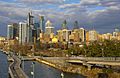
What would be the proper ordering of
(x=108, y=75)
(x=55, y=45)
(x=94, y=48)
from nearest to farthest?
(x=108, y=75) → (x=94, y=48) → (x=55, y=45)

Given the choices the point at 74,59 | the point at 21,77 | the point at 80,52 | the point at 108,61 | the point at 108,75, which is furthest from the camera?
the point at 80,52

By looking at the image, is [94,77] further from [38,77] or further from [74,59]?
[74,59]

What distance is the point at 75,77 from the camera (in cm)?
5750

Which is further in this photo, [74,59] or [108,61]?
[74,59]

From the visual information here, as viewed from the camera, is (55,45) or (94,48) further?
(55,45)

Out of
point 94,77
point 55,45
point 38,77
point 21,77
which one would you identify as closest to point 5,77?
point 38,77

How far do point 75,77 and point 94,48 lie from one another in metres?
28.3

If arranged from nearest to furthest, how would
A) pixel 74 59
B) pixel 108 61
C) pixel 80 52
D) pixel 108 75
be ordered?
pixel 108 75 < pixel 108 61 < pixel 74 59 < pixel 80 52

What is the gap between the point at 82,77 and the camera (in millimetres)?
57156

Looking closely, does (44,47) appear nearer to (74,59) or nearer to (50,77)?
(74,59)

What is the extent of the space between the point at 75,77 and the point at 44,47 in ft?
371

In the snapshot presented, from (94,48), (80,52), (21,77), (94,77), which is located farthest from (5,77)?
(80,52)

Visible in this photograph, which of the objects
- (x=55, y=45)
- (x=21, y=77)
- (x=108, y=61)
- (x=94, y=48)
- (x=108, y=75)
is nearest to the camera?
(x=21, y=77)

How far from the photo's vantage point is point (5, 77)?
58281mm
